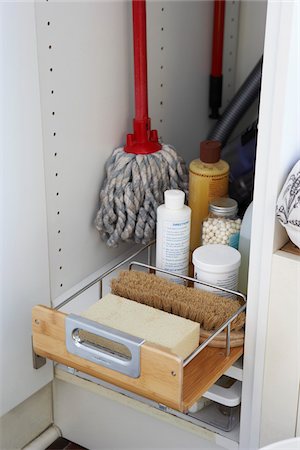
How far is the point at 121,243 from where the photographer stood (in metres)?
1.17

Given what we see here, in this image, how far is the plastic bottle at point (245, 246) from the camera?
974 mm

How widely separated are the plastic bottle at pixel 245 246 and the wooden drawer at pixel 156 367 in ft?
0.39

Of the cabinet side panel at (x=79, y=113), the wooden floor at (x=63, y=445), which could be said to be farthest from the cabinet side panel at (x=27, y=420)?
the cabinet side panel at (x=79, y=113)

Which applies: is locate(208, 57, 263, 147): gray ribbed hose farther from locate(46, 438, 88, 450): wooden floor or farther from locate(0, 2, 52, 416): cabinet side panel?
locate(46, 438, 88, 450): wooden floor

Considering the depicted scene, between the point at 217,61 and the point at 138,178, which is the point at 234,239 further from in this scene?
the point at 217,61

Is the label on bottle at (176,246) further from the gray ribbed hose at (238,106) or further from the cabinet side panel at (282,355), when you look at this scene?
the gray ribbed hose at (238,106)

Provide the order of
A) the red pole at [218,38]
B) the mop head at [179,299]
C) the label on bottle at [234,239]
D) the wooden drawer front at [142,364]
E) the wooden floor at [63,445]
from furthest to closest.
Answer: the red pole at [218,38] < the wooden floor at [63,445] < the label on bottle at [234,239] < the mop head at [179,299] < the wooden drawer front at [142,364]

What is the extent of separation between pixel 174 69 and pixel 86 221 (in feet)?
1.06

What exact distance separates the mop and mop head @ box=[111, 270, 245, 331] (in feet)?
0.40

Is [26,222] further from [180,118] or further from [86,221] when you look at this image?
[180,118]

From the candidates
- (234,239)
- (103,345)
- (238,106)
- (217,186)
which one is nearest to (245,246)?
(234,239)

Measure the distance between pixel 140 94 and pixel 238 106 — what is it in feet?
0.94

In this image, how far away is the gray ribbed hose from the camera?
125 cm

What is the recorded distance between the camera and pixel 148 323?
34.1 inches
